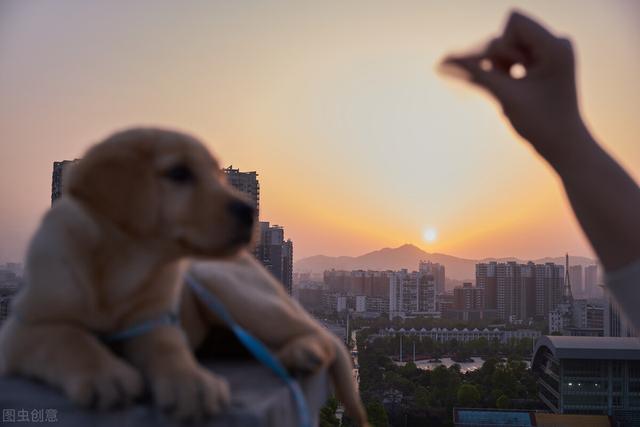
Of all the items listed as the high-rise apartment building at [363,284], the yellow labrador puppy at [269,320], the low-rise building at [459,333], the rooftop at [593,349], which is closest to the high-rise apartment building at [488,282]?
the high-rise apartment building at [363,284]

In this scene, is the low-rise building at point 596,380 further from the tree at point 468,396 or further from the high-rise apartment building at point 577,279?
the high-rise apartment building at point 577,279

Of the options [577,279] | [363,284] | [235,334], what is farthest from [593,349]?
[577,279]

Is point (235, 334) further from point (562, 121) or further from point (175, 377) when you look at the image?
point (562, 121)

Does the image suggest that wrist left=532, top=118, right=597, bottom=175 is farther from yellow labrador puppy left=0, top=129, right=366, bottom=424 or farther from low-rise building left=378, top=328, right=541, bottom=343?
low-rise building left=378, top=328, right=541, bottom=343

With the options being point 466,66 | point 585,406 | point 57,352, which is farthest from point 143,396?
point 585,406

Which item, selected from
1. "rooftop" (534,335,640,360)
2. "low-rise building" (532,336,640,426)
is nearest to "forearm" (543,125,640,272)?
"low-rise building" (532,336,640,426)

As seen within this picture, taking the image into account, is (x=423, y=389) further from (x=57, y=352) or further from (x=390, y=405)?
(x=57, y=352)

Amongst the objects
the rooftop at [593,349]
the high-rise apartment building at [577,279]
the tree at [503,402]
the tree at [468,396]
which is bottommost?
the tree at [503,402]
